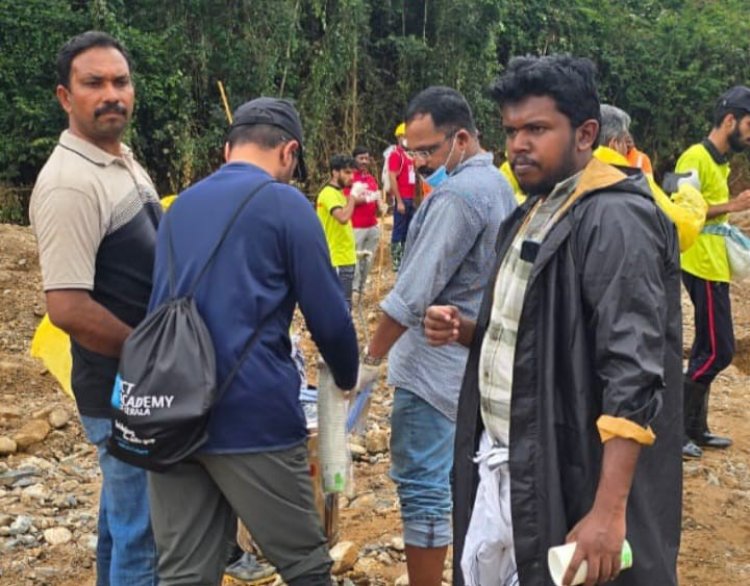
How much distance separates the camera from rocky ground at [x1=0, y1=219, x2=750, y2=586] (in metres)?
4.20

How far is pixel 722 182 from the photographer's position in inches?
211

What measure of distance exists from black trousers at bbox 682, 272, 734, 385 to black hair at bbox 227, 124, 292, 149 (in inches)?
136

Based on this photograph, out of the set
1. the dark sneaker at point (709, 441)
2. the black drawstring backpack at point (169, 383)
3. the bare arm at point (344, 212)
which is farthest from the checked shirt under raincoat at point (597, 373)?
the bare arm at point (344, 212)

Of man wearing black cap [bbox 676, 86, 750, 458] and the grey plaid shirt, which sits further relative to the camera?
man wearing black cap [bbox 676, 86, 750, 458]

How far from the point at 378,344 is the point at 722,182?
313 centimetres

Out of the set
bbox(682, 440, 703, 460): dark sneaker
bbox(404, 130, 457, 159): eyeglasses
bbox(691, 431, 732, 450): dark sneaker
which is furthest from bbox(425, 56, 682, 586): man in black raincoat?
bbox(691, 431, 732, 450): dark sneaker

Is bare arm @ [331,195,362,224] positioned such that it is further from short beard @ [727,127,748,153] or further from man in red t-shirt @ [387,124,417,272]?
short beard @ [727,127,748,153]

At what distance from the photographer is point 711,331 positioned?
530cm

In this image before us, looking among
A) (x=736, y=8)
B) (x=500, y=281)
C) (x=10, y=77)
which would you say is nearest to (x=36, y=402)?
(x=500, y=281)

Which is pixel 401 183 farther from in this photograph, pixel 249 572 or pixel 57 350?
pixel 57 350

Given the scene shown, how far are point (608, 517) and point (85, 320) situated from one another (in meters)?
1.60

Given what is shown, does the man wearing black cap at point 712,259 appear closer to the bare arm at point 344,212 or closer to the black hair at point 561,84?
the black hair at point 561,84

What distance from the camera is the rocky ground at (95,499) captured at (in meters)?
4.20

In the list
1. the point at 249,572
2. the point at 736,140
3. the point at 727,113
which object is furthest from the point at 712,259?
the point at 249,572
